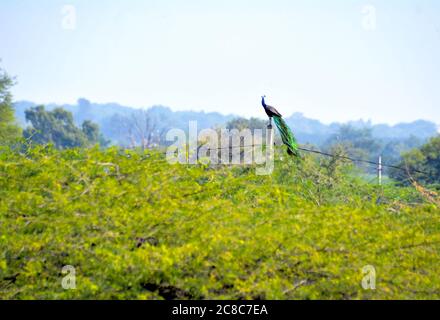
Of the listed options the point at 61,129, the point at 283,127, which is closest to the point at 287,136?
the point at 283,127

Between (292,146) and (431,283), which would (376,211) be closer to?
(431,283)

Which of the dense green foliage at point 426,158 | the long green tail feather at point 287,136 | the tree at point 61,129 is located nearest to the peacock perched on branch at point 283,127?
the long green tail feather at point 287,136

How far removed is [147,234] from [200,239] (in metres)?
0.67

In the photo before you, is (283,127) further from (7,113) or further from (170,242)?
(7,113)

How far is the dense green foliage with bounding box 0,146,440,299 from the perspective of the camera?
973 cm

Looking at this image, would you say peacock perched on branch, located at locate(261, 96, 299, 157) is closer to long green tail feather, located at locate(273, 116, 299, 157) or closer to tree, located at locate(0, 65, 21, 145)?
long green tail feather, located at locate(273, 116, 299, 157)

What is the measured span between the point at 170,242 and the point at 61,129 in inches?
→ 3053

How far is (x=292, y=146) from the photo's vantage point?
15352mm

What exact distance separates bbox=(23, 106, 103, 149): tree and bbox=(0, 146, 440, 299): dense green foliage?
72.5m

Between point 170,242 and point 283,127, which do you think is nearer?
point 170,242

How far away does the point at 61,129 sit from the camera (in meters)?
86.1

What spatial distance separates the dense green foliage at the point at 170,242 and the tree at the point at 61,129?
A: 238 ft
